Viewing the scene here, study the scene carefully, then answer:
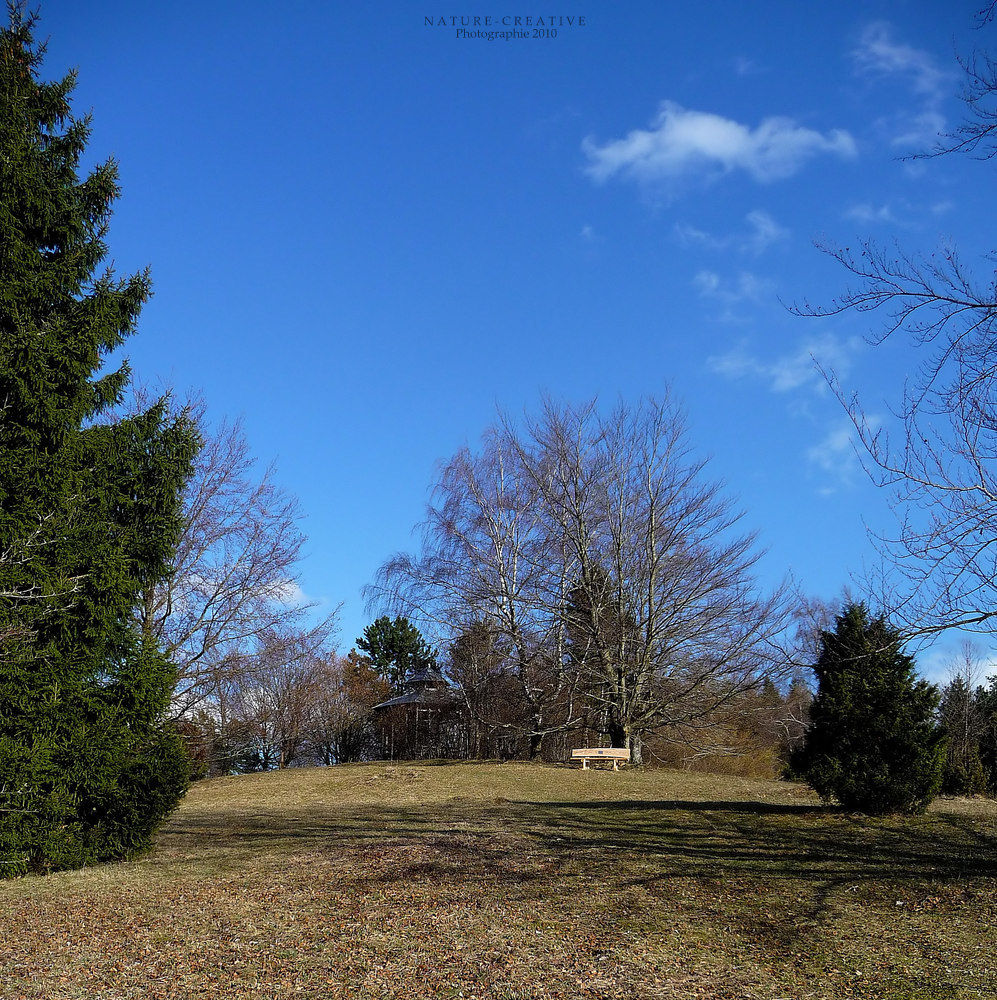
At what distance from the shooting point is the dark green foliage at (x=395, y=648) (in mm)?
37812

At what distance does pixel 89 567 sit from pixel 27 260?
13.6ft

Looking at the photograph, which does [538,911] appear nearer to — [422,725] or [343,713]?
[422,725]

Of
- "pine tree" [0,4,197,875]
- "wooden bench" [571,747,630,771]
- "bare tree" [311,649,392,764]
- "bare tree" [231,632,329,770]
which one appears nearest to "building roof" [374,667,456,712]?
"bare tree" [311,649,392,764]

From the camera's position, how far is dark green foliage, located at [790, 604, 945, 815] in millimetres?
9758

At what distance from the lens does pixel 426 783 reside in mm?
17812

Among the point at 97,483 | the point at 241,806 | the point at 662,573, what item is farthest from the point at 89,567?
the point at 662,573

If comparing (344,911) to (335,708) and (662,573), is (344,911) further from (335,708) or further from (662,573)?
(335,708)

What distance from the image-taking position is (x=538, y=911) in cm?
680

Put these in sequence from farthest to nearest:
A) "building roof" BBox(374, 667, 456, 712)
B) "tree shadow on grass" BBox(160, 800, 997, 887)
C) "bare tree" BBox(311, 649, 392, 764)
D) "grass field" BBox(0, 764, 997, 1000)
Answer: "bare tree" BBox(311, 649, 392, 764)
"building roof" BBox(374, 667, 456, 712)
"tree shadow on grass" BBox(160, 800, 997, 887)
"grass field" BBox(0, 764, 997, 1000)

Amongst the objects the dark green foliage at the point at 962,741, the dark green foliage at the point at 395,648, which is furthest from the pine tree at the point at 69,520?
the dark green foliage at the point at 395,648

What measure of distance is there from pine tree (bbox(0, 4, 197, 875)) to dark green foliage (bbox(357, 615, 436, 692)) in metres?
27.5

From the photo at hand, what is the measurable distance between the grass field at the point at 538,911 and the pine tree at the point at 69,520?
3.27 feet

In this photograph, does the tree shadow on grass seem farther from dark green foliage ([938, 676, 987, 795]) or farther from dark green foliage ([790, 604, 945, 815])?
dark green foliage ([938, 676, 987, 795])

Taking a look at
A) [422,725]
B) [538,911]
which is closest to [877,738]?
[538,911]
